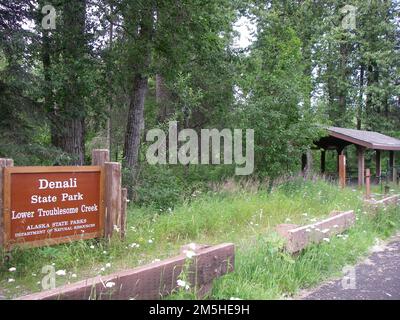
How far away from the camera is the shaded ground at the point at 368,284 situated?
480 centimetres

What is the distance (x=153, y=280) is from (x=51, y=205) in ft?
7.25

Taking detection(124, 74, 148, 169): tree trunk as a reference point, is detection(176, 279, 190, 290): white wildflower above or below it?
below

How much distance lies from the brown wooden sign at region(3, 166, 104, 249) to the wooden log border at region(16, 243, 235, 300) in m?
1.95

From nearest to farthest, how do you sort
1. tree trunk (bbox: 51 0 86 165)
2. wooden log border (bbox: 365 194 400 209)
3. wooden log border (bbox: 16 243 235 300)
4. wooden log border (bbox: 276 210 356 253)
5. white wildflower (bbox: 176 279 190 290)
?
wooden log border (bbox: 16 243 235 300) < white wildflower (bbox: 176 279 190 290) < wooden log border (bbox: 276 210 356 253) < wooden log border (bbox: 365 194 400 209) < tree trunk (bbox: 51 0 86 165)

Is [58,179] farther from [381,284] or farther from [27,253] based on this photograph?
[381,284]

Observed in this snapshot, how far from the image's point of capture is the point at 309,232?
5.76 metres

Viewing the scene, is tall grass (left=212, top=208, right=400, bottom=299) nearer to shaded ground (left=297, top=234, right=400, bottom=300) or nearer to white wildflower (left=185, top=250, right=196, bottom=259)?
shaded ground (left=297, top=234, right=400, bottom=300)

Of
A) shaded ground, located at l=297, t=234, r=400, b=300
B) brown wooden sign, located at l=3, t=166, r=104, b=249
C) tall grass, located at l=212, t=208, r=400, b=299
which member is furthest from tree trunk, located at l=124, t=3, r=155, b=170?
shaded ground, located at l=297, t=234, r=400, b=300

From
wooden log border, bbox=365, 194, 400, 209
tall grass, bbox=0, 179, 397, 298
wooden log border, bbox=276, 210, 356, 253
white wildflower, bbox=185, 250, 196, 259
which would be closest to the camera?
white wildflower, bbox=185, 250, 196, 259

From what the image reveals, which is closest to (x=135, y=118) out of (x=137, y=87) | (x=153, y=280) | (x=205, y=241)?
(x=137, y=87)

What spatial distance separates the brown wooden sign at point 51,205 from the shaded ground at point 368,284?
2800 millimetres

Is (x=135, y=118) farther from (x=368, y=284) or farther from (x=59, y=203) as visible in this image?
(x=368, y=284)

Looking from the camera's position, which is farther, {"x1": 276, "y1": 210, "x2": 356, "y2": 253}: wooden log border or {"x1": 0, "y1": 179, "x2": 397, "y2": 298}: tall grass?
{"x1": 276, "y1": 210, "x2": 356, "y2": 253}: wooden log border

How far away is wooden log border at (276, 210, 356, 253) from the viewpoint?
538 centimetres
